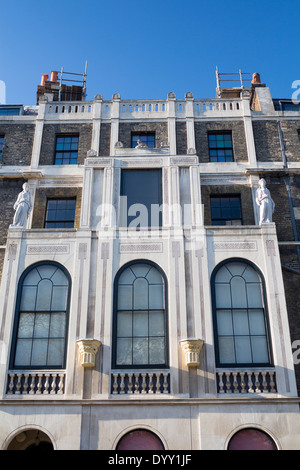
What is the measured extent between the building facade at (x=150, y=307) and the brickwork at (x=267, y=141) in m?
0.53

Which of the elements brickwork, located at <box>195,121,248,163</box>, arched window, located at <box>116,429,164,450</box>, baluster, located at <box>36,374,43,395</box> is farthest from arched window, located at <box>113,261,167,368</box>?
brickwork, located at <box>195,121,248,163</box>

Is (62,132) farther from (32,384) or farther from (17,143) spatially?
(32,384)

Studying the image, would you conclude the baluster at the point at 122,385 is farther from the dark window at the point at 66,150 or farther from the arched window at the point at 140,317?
the dark window at the point at 66,150

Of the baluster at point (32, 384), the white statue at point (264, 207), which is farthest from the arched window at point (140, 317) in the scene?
the white statue at point (264, 207)

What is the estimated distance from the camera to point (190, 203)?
18.0 m

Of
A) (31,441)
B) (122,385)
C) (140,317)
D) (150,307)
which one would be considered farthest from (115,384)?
(31,441)

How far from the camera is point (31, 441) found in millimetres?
15672

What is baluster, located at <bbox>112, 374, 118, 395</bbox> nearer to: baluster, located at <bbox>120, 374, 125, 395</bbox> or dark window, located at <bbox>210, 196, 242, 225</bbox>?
baluster, located at <bbox>120, 374, 125, 395</bbox>

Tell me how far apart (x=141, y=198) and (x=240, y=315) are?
19.0ft

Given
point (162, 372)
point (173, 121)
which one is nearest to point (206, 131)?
point (173, 121)

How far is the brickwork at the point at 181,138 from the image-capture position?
72.8ft

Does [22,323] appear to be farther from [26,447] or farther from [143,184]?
[143,184]

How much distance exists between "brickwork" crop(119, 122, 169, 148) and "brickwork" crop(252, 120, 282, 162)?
4246 mm

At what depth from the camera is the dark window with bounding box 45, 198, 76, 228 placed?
2055 centimetres
